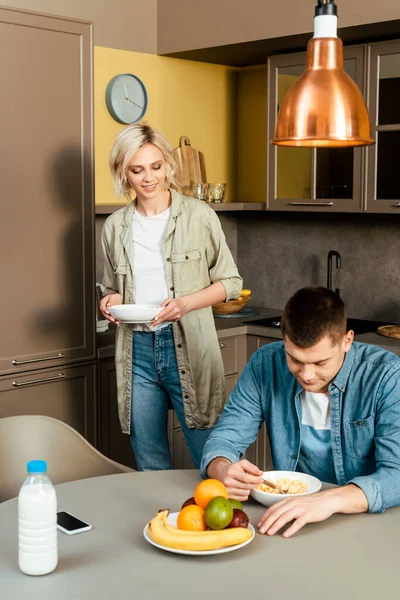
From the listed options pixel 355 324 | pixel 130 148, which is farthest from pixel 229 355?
pixel 130 148

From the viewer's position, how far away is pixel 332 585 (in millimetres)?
1520

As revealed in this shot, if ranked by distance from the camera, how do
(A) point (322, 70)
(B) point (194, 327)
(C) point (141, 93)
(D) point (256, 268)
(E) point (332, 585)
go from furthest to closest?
(D) point (256, 268), (C) point (141, 93), (B) point (194, 327), (A) point (322, 70), (E) point (332, 585)

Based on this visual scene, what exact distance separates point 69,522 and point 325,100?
1.01m

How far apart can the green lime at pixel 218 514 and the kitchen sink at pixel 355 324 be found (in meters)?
2.41

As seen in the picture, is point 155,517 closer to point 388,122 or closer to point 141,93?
point 388,122

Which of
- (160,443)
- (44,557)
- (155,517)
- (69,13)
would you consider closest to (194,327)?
(160,443)

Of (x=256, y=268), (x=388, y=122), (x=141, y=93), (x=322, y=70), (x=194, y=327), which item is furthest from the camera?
(x=256, y=268)

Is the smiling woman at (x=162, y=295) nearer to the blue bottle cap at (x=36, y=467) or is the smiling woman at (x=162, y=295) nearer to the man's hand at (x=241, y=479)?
the man's hand at (x=241, y=479)

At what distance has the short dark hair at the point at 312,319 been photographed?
201cm

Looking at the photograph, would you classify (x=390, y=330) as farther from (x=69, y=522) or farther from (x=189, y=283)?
(x=69, y=522)

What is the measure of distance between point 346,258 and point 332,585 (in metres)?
3.08

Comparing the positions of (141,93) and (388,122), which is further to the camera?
(141,93)

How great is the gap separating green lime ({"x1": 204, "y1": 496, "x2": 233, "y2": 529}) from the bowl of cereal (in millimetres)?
209

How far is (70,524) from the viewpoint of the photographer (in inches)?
71.6
